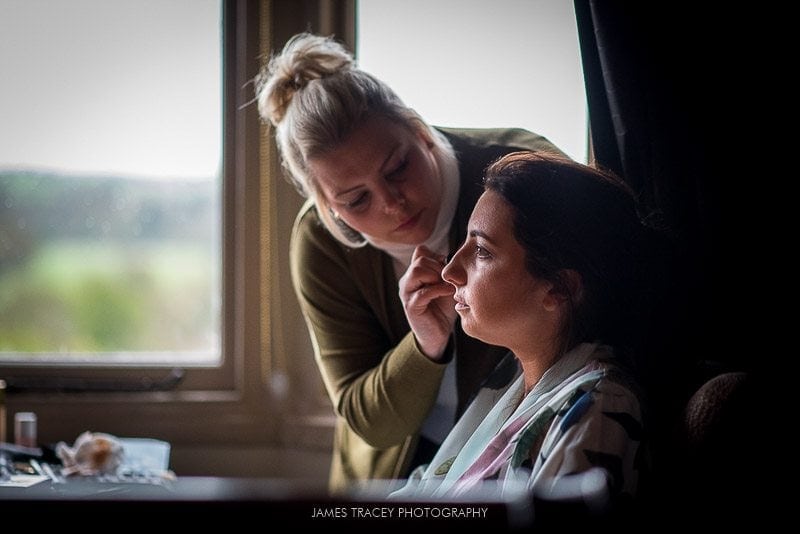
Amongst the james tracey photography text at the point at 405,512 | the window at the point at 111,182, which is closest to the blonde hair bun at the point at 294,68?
the window at the point at 111,182

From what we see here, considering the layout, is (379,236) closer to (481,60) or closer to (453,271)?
(453,271)

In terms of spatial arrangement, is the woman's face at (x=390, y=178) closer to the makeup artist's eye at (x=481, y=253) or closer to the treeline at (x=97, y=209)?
the makeup artist's eye at (x=481, y=253)

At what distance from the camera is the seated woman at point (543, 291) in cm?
91

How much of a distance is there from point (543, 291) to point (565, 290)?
0.02 m

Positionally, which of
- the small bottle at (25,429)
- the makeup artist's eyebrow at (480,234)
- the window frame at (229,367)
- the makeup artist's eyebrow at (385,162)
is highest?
the makeup artist's eyebrow at (385,162)

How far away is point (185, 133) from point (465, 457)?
2.04 ft

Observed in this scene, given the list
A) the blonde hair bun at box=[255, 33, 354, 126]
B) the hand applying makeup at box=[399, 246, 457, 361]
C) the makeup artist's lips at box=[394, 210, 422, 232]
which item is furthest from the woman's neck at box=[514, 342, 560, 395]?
the blonde hair bun at box=[255, 33, 354, 126]

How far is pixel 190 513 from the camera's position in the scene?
2.61 ft

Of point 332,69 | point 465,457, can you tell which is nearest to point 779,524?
point 465,457

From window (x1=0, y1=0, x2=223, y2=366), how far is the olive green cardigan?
21 cm

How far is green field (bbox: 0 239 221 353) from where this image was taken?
1312mm

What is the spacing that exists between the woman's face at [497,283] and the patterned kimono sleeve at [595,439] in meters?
0.11

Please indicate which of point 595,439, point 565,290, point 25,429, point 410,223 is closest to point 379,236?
point 410,223

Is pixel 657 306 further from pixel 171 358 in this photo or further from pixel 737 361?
pixel 171 358
